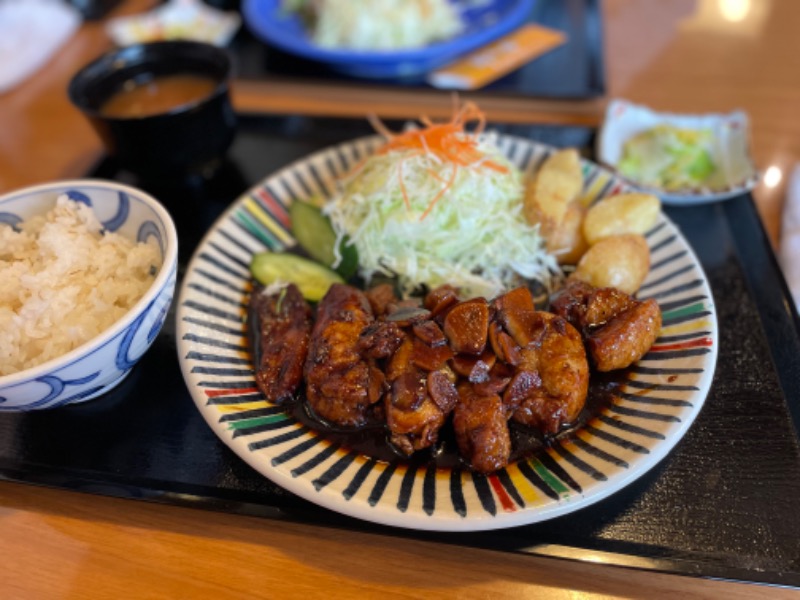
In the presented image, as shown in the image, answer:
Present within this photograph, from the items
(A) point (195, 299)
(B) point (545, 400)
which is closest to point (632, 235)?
(B) point (545, 400)

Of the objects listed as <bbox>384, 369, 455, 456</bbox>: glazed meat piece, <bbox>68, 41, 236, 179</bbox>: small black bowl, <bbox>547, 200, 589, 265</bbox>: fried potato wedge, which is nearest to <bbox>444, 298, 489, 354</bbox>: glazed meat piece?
<bbox>384, 369, 455, 456</bbox>: glazed meat piece

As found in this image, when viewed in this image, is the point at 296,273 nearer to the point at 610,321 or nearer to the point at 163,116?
the point at 163,116

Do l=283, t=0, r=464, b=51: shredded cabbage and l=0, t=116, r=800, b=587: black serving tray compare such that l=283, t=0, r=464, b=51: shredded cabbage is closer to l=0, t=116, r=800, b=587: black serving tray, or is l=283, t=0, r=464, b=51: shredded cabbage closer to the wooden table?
l=0, t=116, r=800, b=587: black serving tray

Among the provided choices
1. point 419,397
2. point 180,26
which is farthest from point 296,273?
point 180,26

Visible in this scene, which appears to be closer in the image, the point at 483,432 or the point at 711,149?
the point at 483,432

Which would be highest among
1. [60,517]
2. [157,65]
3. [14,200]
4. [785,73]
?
[785,73]

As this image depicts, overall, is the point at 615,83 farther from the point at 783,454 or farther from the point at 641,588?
the point at 641,588

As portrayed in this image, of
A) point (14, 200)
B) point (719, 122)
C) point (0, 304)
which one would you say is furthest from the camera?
point (719, 122)
